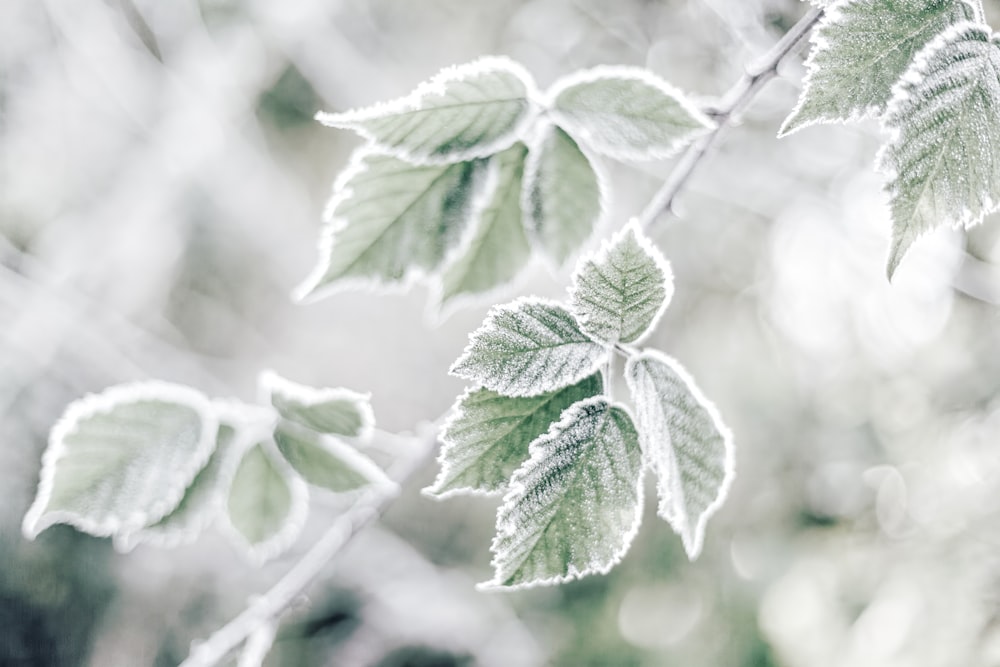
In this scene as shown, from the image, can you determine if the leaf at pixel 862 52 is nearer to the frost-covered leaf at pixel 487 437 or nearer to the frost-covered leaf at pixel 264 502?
the frost-covered leaf at pixel 487 437

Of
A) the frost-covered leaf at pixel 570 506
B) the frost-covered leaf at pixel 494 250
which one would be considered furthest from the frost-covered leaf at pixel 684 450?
the frost-covered leaf at pixel 494 250

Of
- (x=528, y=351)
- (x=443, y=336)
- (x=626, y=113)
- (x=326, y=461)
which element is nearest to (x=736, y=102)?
(x=626, y=113)

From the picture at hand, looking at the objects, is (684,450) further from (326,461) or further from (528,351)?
(326,461)

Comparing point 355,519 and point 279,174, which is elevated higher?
point 279,174

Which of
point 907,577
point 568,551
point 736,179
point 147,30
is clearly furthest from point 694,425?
point 147,30

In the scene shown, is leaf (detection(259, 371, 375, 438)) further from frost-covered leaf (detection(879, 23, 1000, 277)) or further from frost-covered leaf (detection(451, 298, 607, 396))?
frost-covered leaf (detection(879, 23, 1000, 277))

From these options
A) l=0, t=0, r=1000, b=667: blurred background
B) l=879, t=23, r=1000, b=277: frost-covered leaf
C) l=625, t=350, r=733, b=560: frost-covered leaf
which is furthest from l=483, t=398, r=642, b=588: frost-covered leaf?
l=0, t=0, r=1000, b=667: blurred background

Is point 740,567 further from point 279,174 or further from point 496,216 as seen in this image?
point 279,174
